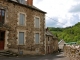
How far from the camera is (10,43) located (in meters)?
22.8

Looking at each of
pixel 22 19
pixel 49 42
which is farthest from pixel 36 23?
pixel 49 42

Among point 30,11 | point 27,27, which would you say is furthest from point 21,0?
point 27,27

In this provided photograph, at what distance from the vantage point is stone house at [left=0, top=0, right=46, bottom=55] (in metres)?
22.3

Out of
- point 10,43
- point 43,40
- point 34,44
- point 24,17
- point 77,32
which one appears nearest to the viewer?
point 10,43

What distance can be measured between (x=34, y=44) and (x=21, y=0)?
7.20 meters

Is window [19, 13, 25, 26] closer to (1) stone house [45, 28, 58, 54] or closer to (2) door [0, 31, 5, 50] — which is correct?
(2) door [0, 31, 5, 50]

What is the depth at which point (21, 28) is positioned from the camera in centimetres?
2480

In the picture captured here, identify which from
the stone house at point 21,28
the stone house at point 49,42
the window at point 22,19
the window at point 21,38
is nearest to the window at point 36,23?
the stone house at point 21,28

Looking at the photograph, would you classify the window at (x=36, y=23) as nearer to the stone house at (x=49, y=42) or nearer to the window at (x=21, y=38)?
the window at (x=21, y=38)

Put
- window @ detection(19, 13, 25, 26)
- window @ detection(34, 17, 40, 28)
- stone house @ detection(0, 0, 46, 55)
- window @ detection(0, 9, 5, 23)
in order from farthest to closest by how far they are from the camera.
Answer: window @ detection(34, 17, 40, 28), window @ detection(19, 13, 25, 26), stone house @ detection(0, 0, 46, 55), window @ detection(0, 9, 5, 23)

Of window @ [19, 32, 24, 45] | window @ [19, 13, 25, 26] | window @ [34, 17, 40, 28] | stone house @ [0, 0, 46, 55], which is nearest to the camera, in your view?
stone house @ [0, 0, 46, 55]

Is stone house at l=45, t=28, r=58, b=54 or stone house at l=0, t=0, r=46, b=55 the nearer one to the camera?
stone house at l=0, t=0, r=46, b=55

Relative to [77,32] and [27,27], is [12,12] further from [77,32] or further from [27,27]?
[77,32]

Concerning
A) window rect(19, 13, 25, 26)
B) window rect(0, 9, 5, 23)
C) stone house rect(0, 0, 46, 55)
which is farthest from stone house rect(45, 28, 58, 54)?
window rect(0, 9, 5, 23)
